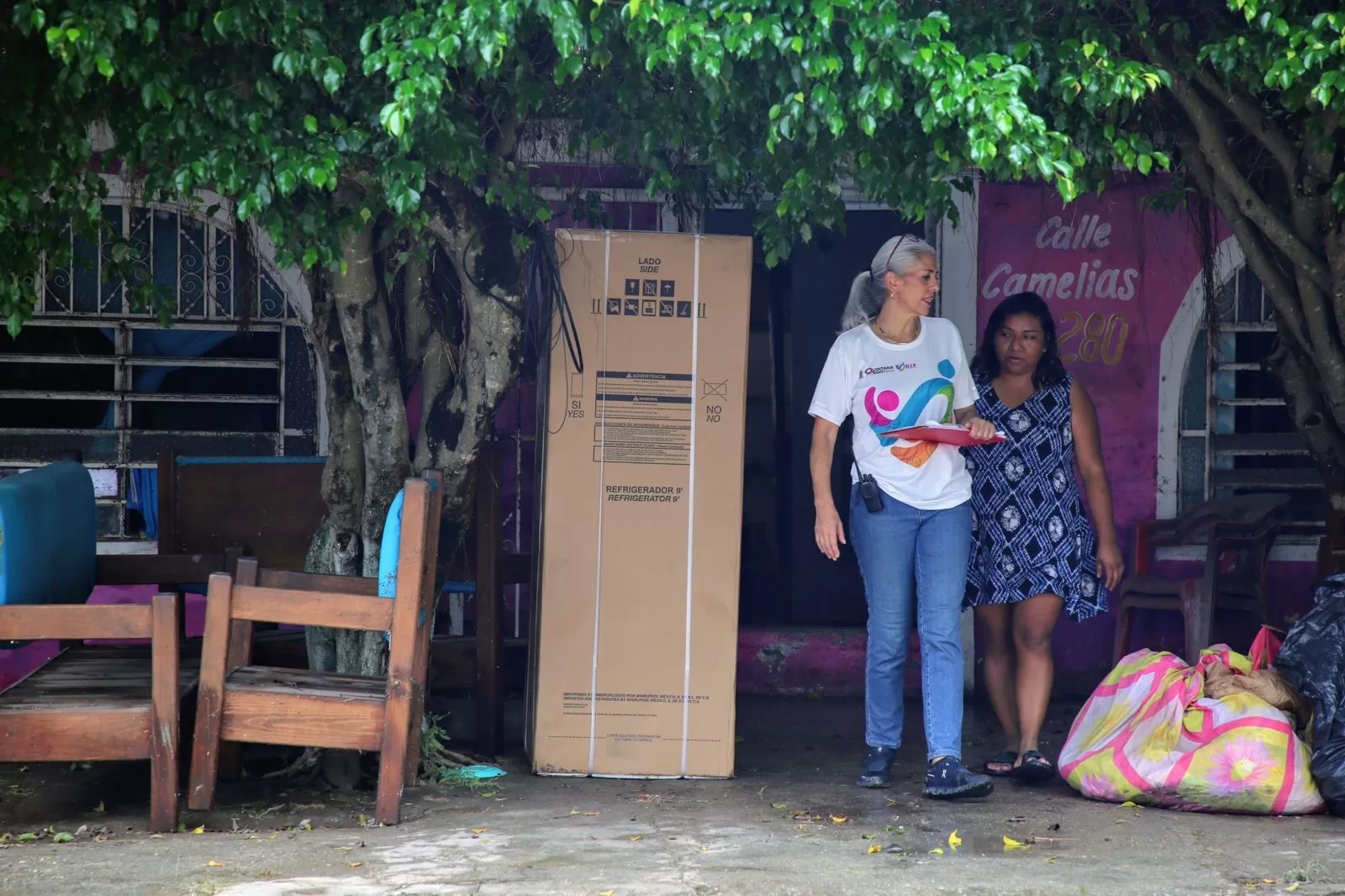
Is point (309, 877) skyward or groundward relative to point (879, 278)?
groundward

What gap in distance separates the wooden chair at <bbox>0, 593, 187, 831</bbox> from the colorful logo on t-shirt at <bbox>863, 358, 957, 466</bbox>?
2409mm

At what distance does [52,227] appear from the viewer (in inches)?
174

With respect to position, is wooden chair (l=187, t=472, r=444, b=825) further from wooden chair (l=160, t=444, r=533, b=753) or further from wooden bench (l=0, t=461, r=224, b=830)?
wooden chair (l=160, t=444, r=533, b=753)

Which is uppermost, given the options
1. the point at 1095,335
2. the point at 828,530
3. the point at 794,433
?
the point at 1095,335

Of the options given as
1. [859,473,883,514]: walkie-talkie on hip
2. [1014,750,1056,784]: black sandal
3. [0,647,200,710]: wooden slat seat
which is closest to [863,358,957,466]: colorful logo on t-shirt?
[859,473,883,514]: walkie-talkie on hip

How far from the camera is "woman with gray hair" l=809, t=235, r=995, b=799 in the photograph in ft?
16.2

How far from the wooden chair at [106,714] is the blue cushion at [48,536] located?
0.85ft

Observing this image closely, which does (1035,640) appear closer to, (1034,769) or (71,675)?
(1034,769)

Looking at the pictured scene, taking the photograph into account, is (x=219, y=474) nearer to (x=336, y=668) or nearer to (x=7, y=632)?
(x=336, y=668)

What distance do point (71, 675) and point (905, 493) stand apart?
117 inches

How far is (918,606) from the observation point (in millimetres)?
4957

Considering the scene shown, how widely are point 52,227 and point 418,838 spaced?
2.21 metres

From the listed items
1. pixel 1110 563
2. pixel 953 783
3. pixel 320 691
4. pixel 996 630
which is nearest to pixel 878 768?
pixel 953 783

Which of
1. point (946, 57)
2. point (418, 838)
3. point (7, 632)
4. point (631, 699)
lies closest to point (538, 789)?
point (631, 699)
